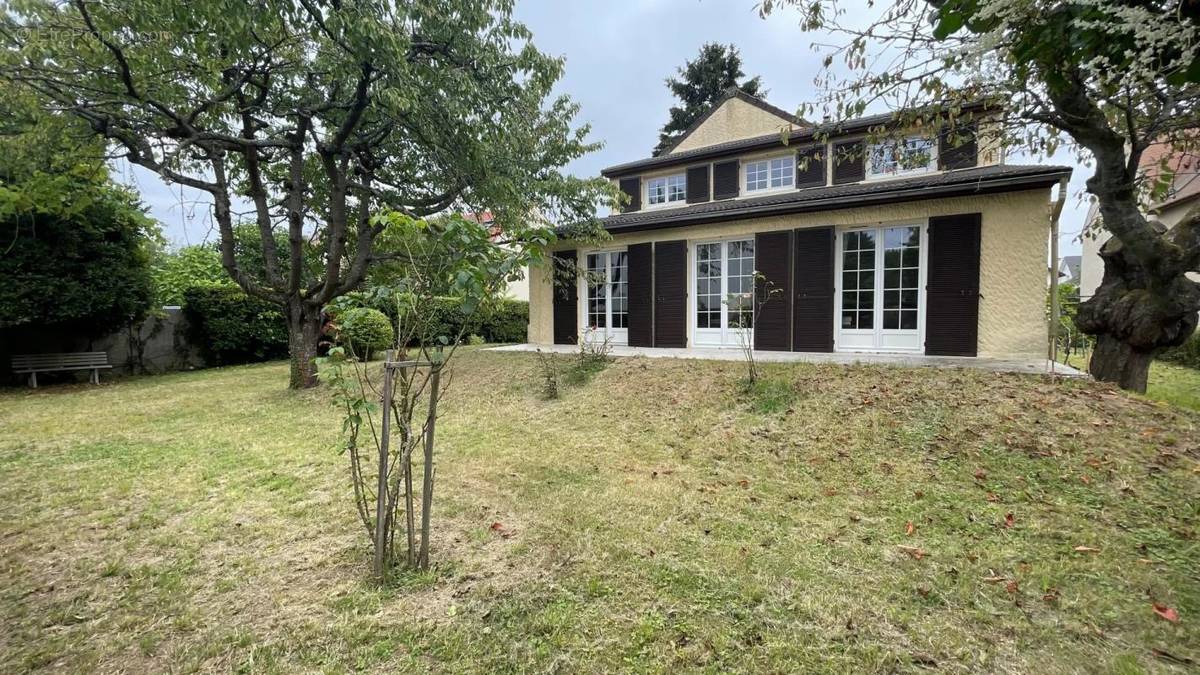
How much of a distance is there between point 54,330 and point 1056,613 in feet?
54.9

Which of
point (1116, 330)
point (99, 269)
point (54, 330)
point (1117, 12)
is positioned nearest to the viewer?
point (1117, 12)

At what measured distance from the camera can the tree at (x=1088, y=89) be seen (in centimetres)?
210

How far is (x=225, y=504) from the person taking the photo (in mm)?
3754

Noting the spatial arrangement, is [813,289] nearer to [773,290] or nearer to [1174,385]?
[773,290]

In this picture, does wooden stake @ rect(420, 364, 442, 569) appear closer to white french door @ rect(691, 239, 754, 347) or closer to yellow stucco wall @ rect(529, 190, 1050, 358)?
white french door @ rect(691, 239, 754, 347)

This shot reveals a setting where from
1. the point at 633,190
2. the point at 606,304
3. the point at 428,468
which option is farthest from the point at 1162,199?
the point at 633,190

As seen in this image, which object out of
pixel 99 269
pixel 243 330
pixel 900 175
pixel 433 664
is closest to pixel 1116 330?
pixel 900 175

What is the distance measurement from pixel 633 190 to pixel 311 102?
27.2 feet

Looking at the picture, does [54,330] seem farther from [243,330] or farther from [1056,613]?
[1056,613]

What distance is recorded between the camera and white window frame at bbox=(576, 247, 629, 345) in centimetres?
1121

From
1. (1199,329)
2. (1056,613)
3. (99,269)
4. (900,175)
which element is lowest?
(1056,613)

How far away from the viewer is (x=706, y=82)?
963 inches

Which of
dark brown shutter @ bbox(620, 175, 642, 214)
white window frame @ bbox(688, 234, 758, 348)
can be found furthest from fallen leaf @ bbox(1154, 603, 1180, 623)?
dark brown shutter @ bbox(620, 175, 642, 214)

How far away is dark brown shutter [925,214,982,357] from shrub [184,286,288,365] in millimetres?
15181
